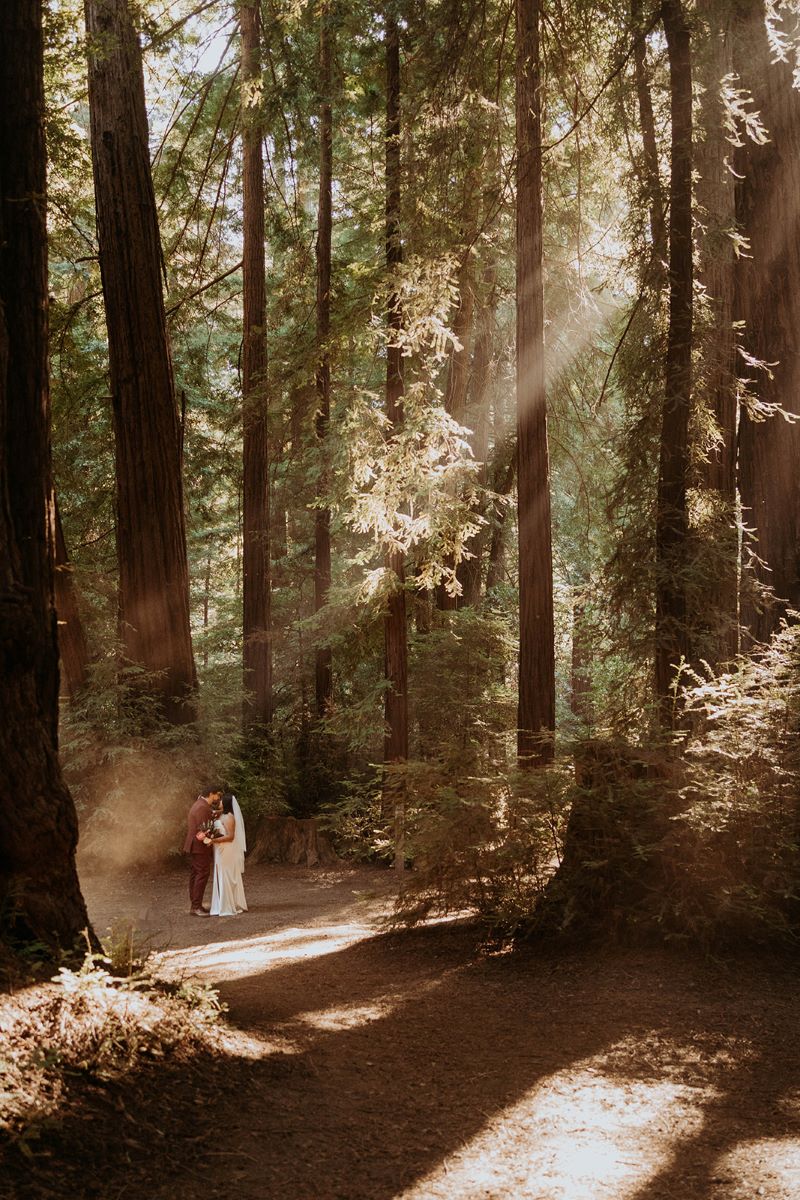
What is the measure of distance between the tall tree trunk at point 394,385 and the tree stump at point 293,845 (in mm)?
1502

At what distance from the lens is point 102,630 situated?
16922 mm

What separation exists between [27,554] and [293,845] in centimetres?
1157

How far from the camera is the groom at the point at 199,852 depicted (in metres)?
11.8

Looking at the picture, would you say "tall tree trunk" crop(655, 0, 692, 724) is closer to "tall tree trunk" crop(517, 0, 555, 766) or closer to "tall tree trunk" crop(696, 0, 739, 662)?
"tall tree trunk" crop(696, 0, 739, 662)

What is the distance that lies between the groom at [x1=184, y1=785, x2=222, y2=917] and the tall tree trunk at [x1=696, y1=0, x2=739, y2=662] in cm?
617

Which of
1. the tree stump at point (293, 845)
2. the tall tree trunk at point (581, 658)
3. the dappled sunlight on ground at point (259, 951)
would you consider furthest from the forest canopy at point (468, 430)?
the dappled sunlight on ground at point (259, 951)

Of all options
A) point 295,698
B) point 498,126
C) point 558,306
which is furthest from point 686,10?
point 295,698

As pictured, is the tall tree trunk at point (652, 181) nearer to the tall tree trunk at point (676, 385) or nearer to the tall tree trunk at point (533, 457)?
the tall tree trunk at point (676, 385)

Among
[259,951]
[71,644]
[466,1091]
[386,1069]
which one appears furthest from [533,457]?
[466,1091]

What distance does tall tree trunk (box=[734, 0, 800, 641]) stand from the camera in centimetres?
1195

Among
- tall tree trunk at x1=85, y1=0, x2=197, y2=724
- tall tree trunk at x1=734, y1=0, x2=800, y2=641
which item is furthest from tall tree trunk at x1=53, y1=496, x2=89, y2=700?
tall tree trunk at x1=734, y1=0, x2=800, y2=641

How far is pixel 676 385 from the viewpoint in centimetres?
1030

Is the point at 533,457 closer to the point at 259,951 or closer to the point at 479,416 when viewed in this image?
the point at 259,951

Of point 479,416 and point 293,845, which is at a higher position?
point 479,416
